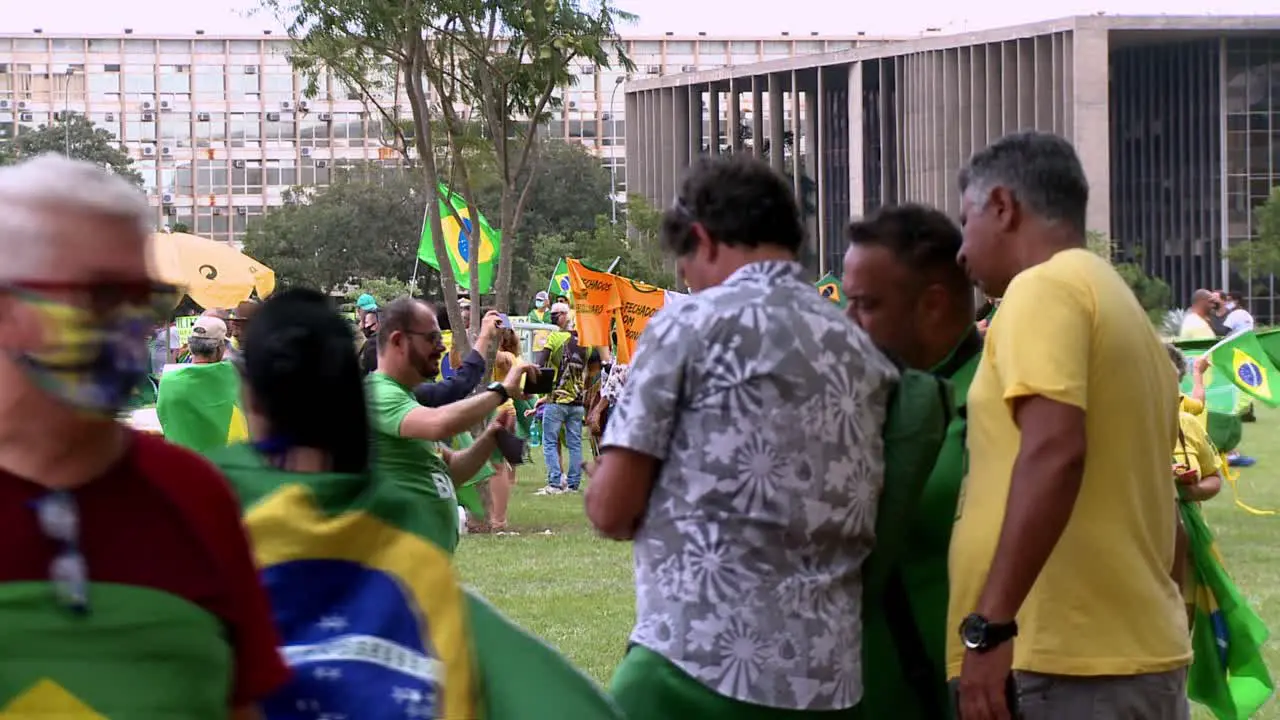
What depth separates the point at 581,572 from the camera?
12.0m

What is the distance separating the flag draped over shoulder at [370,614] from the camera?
2516mm

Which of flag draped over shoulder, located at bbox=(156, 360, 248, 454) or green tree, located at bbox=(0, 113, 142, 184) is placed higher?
green tree, located at bbox=(0, 113, 142, 184)

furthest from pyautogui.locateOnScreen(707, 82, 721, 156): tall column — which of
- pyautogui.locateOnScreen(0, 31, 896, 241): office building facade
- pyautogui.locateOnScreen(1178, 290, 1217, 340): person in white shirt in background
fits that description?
pyautogui.locateOnScreen(1178, 290, 1217, 340): person in white shirt in background

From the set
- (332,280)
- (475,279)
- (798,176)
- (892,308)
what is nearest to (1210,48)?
(798,176)

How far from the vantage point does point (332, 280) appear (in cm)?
7906

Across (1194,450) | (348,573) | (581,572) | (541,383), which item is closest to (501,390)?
(541,383)

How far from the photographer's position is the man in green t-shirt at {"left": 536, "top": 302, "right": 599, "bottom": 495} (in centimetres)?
1827

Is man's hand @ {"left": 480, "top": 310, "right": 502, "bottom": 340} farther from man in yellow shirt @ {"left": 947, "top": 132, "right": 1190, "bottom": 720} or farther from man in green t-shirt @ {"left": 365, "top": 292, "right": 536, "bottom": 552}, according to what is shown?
man in yellow shirt @ {"left": 947, "top": 132, "right": 1190, "bottom": 720}

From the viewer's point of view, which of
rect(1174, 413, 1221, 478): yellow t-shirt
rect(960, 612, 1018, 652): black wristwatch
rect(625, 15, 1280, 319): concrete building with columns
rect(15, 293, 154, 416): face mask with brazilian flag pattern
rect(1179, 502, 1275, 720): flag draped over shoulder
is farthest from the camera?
rect(625, 15, 1280, 319): concrete building with columns

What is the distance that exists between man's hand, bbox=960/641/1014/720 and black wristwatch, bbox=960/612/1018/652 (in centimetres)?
1

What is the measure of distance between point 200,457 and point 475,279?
17.8 m

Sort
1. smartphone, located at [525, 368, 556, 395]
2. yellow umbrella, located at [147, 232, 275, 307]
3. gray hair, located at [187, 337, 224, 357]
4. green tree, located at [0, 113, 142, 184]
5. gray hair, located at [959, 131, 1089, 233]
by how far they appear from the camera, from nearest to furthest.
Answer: gray hair, located at [959, 131, 1089, 233] < smartphone, located at [525, 368, 556, 395] < gray hair, located at [187, 337, 224, 357] < yellow umbrella, located at [147, 232, 275, 307] < green tree, located at [0, 113, 142, 184]

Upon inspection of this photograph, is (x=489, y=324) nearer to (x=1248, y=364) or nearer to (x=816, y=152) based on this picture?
(x=1248, y=364)

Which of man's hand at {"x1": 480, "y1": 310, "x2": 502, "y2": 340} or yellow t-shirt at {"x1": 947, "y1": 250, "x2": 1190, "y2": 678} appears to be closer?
yellow t-shirt at {"x1": 947, "y1": 250, "x2": 1190, "y2": 678}
